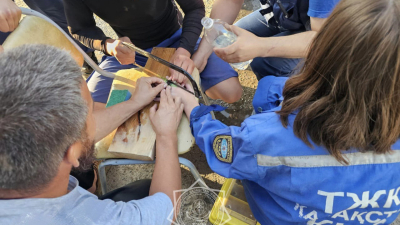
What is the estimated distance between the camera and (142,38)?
1691 millimetres

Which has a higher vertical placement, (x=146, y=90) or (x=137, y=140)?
(x=146, y=90)

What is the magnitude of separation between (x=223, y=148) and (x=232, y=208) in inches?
21.7

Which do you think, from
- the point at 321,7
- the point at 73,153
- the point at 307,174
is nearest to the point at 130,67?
the point at 73,153

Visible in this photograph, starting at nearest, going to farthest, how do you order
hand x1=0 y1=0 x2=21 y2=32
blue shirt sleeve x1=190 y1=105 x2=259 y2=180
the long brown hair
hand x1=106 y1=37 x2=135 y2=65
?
the long brown hair
blue shirt sleeve x1=190 y1=105 x2=259 y2=180
hand x1=0 y1=0 x2=21 y2=32
hand x1=106 y1=37 x2=135 y2=65

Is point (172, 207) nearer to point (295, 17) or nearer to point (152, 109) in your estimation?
point (152, 109)

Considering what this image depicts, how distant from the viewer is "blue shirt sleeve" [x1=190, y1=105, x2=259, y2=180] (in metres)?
0.86

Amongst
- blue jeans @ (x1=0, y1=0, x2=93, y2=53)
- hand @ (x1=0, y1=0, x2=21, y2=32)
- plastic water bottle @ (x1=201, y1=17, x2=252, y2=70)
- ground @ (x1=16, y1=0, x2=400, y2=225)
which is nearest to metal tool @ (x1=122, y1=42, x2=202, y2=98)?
plastic water bottle @ (x1=201, y1=17, x2=252, y2=70)

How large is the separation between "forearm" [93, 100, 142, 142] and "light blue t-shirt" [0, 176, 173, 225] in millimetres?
262

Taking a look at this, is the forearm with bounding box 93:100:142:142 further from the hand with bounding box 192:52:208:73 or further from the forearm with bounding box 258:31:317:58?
the forearm with bounding box 258:31:317:58

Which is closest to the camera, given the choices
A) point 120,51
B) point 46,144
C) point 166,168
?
point 46,144

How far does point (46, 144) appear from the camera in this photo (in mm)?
627

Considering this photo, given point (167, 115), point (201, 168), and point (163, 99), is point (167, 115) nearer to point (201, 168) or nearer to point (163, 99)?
point (163, 99)

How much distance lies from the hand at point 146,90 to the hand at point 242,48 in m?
0.34

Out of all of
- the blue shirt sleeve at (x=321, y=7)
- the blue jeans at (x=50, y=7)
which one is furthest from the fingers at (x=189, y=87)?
the blue jeans at (x=50, y=7)
